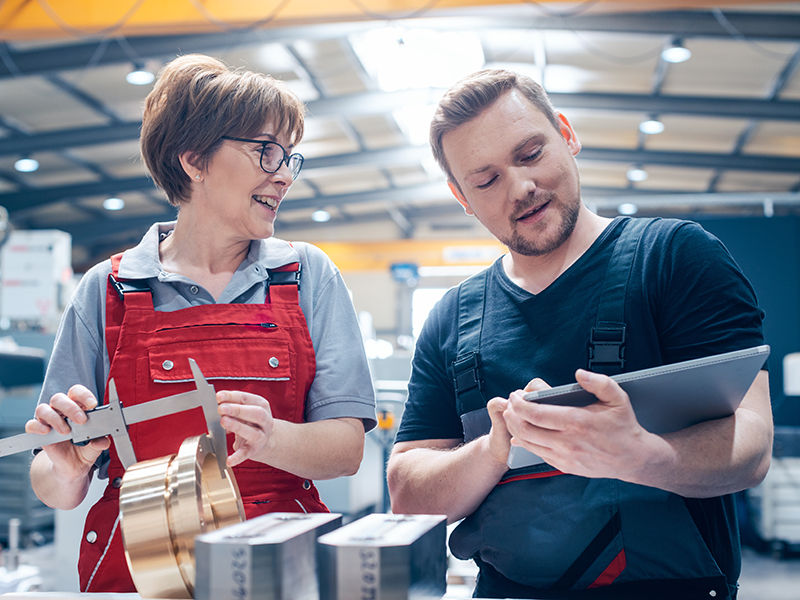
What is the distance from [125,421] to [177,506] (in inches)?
9.2

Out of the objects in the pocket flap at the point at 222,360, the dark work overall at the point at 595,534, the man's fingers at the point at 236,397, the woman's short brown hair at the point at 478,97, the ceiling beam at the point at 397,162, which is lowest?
the dark work overall at the point at 595,534

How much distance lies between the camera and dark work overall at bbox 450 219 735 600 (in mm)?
1174

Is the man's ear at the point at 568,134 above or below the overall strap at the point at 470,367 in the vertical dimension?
above

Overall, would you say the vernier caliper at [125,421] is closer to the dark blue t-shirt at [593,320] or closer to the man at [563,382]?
the man at [563,382]

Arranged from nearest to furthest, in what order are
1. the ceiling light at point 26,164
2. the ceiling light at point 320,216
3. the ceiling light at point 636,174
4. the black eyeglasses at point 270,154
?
the black eyeglasses at point 270,154
the ceiling light at point 26,164
the ceiling light at point 636,174
the ceiling light at point 320,216

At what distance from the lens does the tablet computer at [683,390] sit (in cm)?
90

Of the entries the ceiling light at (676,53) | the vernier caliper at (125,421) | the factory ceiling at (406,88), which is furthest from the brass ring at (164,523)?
the ceiling light at (676,53)

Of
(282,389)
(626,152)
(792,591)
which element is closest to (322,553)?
(282,389)

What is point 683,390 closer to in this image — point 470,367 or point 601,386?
point 601,386

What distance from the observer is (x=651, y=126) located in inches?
370

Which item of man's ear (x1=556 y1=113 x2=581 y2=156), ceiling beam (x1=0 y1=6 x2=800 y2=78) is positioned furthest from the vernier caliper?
ceiling beam (x1=0 y1=6 x2=800 y2=78)

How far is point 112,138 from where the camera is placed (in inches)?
352

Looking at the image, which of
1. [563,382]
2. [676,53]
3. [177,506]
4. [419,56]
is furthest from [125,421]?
[676,53]

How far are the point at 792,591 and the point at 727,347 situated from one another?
16.1ft
